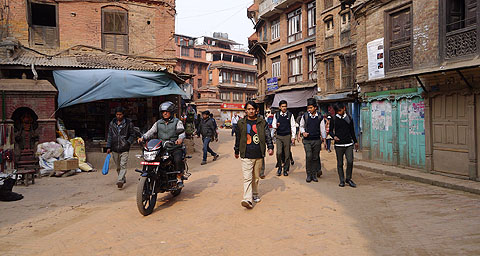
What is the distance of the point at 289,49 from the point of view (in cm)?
2538

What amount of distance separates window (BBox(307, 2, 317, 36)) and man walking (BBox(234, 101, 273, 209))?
62.7ft

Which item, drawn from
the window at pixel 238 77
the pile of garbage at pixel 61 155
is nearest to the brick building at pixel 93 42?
the pile of garbage at pixel 61 155

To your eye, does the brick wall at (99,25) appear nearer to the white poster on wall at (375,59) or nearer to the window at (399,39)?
the white poster on wall at (375,59)

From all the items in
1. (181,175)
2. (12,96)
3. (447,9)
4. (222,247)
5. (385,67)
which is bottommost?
(222,247)

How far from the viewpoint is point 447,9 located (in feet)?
26.7

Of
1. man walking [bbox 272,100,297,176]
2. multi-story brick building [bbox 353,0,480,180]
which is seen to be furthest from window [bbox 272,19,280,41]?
man walking [bbox 272,100,297,176]

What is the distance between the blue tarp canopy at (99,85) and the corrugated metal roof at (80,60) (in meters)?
0.67

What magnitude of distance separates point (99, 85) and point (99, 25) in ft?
17.2

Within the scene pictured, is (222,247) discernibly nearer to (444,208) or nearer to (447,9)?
(444,208)

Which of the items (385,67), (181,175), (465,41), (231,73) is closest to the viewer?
(181,175)

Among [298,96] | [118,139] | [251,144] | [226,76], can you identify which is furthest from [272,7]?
[226,76]

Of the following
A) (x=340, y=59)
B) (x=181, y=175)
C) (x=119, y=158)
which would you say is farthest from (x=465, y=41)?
(x=340, y=59)

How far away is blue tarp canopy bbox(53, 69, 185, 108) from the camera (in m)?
10.4

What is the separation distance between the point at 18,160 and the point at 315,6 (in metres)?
Result: 20.7
